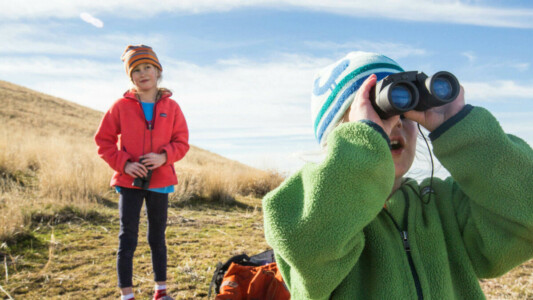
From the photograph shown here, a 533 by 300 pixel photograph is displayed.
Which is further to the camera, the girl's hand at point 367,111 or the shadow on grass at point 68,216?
the shadow on grass at point 68,216

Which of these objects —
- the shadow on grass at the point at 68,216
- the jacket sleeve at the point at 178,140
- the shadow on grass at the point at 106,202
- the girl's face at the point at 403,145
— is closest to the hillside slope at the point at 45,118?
the shadow on grass at the point at 106,202

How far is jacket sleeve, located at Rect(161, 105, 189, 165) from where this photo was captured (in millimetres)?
3420

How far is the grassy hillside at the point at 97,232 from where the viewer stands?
3.42m

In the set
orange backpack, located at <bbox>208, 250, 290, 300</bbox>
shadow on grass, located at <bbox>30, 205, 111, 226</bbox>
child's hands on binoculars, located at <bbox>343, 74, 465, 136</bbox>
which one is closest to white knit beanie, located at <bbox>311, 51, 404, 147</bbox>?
child's hands on binoculars, located at <bbox>343, 74, 465, 136</bbox>

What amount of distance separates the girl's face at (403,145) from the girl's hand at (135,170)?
7.37 feet

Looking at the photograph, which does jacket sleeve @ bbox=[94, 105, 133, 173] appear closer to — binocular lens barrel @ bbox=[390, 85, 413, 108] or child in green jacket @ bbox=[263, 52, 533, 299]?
child in green jacket @ bbox=[263, 52, 533, 299]

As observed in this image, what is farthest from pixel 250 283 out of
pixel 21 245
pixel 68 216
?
pixel 68 216

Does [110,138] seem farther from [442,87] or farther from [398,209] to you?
[442,87]

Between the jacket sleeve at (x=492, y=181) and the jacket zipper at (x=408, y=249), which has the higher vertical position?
the jacket sleeve at (x=492, y=181)

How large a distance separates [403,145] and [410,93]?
0.24 meters

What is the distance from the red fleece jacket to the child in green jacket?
2123mm

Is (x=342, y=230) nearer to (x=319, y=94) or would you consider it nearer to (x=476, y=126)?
(x=476, y=126)

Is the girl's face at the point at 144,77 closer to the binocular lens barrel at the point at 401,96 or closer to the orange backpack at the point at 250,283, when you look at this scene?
the orange backpack at the point at 250,283

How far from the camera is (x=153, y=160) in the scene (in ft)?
10.7
